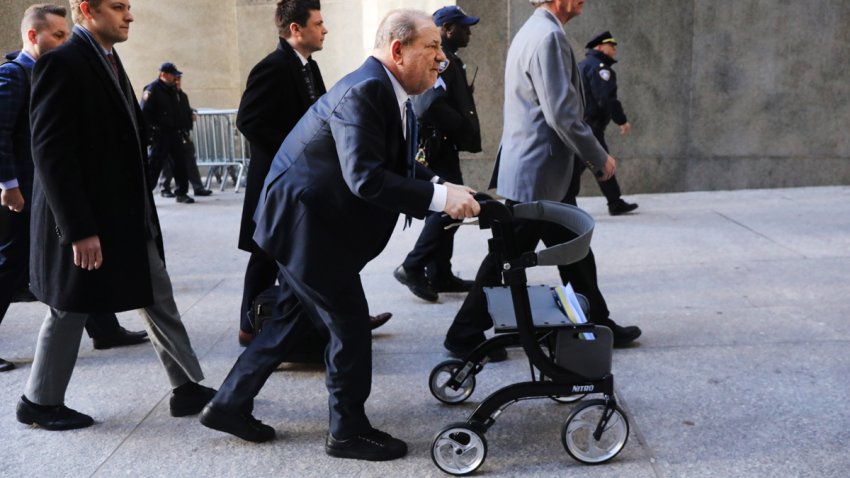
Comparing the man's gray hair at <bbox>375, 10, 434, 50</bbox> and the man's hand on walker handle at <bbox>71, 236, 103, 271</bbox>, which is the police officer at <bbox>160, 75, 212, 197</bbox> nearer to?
the man's hand on walker handle at <bbox>71, 236, 103, 271</bbox>

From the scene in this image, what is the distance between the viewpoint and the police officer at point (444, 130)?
4934 mm

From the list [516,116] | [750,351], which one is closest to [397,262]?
[516,116]

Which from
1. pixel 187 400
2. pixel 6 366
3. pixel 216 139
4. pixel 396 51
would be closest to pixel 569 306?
pixel 396 51

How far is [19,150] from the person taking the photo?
4434 mm

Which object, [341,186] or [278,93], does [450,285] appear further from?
[341,186]

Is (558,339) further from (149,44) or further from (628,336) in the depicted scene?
(149,44)

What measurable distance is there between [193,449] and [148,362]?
1.20 metres

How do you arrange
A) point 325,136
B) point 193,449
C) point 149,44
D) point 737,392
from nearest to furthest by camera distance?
point 325,136 → point 193,449 → point 737,392 → point 149,44

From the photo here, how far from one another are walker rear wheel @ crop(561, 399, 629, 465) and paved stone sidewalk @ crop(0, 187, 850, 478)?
0.17 ft

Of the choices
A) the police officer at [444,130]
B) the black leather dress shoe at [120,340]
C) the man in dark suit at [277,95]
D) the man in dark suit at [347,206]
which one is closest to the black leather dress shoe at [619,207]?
the police officer at [444,130]

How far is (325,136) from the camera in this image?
288 cm

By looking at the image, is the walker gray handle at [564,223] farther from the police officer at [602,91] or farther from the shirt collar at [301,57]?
the police officer at [602,91]

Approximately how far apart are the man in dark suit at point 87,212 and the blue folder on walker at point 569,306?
1.63 meters

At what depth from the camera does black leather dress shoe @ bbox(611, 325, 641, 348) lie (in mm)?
4277
